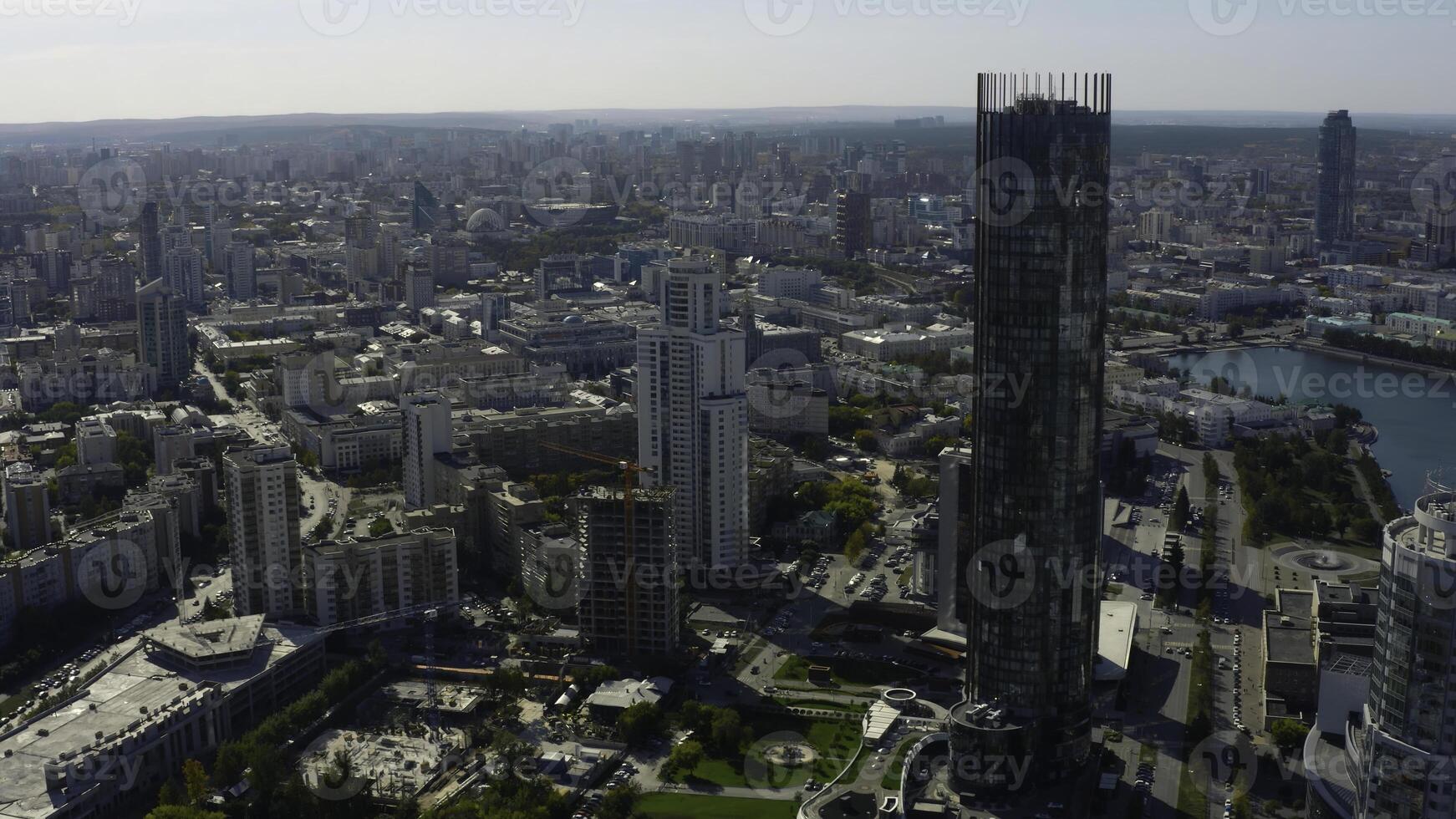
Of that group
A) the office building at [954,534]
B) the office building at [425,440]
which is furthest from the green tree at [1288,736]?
the office building at [425,440]

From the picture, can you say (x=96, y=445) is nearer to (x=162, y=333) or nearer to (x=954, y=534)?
(x=162, y=333)

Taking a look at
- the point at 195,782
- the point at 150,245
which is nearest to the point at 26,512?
the point at 195,782

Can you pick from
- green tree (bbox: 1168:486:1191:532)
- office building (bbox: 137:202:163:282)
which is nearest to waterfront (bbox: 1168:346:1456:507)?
green tree (bbox: 1168:486:1191:532)

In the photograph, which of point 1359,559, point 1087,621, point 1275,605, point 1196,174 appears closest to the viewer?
point 1087,621

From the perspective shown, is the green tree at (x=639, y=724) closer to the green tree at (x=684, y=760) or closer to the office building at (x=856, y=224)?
the green tree at (x=684, y=760)

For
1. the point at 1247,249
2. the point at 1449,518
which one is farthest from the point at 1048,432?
the point at 1247,249

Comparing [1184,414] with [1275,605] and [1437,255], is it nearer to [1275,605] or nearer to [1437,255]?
[1275,605]
